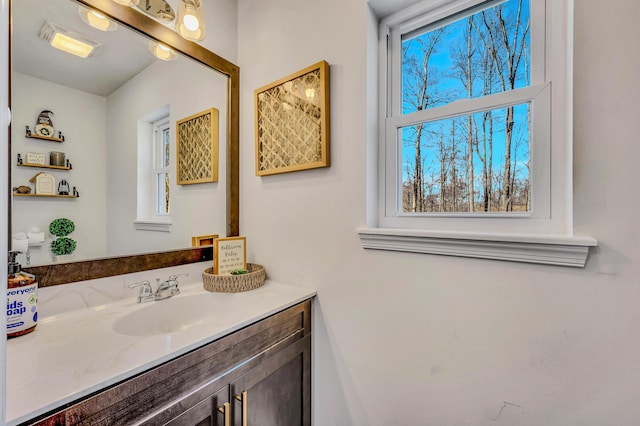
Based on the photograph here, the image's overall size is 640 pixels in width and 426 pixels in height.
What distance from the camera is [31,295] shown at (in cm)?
81

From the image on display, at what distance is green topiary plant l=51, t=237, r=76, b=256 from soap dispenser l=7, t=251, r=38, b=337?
124 millimetres

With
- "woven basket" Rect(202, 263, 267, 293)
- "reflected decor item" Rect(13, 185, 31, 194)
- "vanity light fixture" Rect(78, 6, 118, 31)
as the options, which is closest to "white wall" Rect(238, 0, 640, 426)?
"woven basket" Rect(202, 263, 267, 293)

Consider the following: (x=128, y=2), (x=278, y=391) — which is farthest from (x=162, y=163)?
(x=278, y=391)

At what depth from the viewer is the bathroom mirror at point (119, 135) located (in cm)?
90

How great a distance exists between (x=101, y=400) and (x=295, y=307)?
656mm

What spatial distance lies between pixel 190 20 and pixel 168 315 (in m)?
1.20

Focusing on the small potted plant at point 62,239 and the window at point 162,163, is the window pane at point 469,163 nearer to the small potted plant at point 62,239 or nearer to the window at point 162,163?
the window at point 162,163

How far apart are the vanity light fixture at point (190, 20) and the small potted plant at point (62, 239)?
862 millimetres

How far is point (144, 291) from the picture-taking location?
109 cm

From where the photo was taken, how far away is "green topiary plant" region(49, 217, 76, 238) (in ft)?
3.10

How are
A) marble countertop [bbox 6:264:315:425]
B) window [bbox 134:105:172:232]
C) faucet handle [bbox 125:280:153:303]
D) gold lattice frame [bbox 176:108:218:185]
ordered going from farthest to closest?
gold lattice frame [bbox 176:108:218:185] < window [bbox 134:105:172:232] < faucet handle [bbox 125:280:153:303] < marble countertop [bbox 6:264:315:425]

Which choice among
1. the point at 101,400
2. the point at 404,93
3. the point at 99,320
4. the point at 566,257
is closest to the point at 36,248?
the point at 99,320

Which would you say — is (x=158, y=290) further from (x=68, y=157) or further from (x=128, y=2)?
(x=128, y=2)

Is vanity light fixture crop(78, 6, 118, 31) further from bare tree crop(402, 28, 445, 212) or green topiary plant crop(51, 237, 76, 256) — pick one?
bare tree crop(402, 28, 445, 212)
